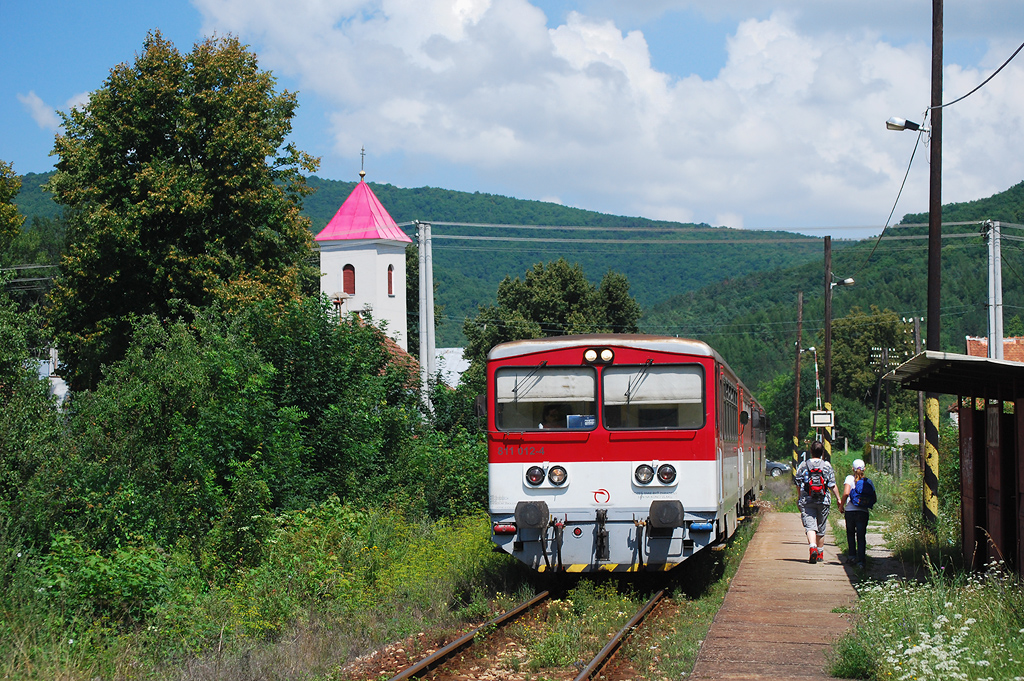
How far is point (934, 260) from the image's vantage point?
Answer: 15672mm

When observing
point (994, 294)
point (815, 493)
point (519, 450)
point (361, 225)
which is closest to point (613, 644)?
point (519, 450)

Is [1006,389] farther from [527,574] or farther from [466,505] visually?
[466,505]

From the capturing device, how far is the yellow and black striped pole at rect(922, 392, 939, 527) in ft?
50.6

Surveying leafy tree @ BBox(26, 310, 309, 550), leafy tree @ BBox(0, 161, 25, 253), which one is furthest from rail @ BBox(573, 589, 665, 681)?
leafy tree @ BBox(0, 161, 25, 253)

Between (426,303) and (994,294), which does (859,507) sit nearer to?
(994,294)

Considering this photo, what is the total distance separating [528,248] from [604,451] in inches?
4548

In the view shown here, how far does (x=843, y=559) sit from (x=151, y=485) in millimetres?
10578

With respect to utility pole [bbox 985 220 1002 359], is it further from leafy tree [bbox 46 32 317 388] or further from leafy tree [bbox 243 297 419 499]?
leafy tree [bbox 46 32 317 388]

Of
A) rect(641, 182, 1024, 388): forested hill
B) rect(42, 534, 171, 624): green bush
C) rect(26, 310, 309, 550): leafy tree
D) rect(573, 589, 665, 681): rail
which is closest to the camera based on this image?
rect(573, 589, 665, 681): rail

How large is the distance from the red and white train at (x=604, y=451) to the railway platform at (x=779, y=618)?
3.90 feet

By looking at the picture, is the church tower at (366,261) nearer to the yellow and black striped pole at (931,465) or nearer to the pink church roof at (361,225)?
the pink church roof at (361,225)

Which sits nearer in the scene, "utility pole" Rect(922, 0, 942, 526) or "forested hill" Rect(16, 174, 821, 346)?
"utility pole" Rect(922, 0, 942, 526)

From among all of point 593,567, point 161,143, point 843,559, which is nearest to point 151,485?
point 593,567

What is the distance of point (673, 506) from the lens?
1109 cm
